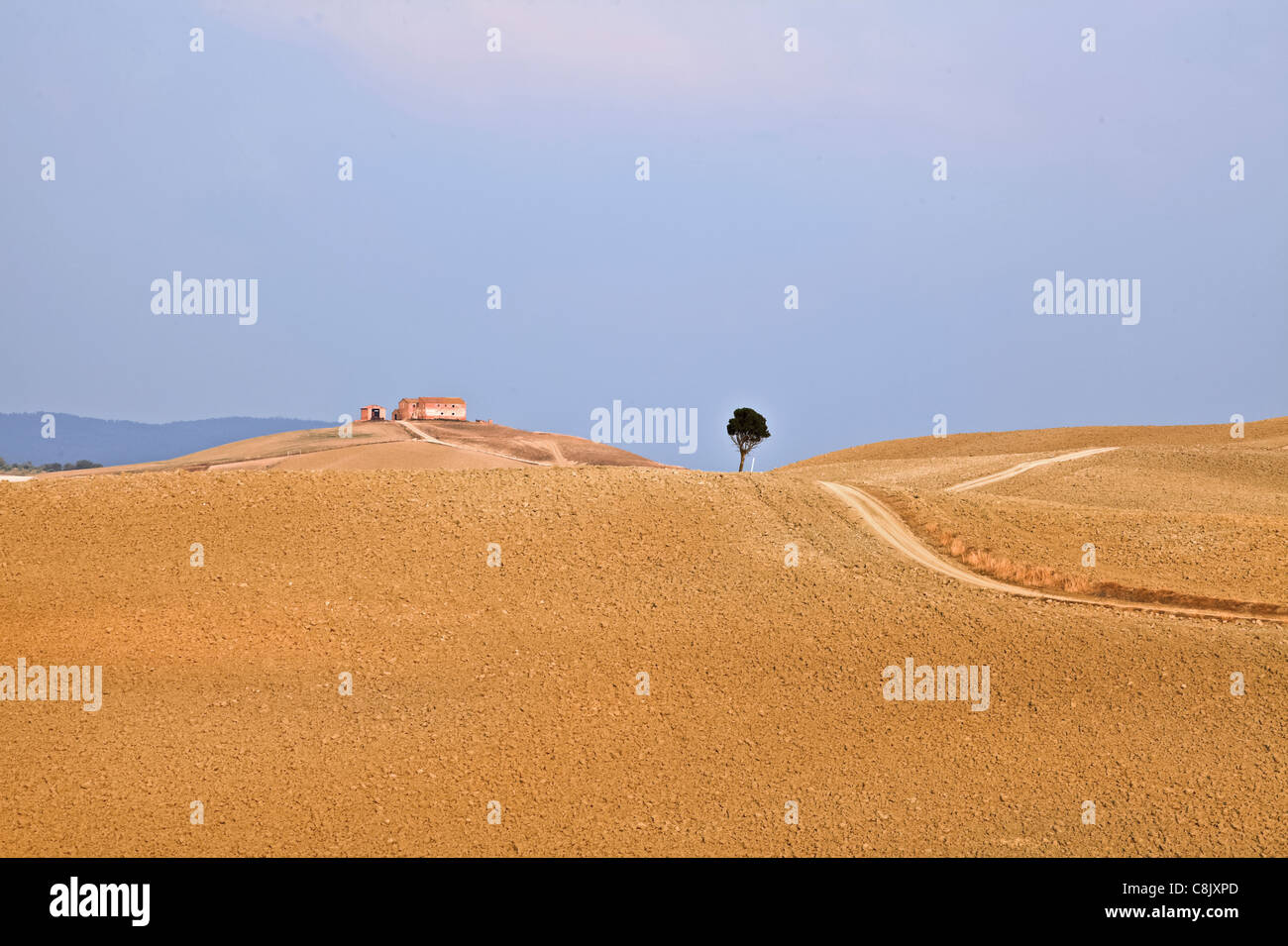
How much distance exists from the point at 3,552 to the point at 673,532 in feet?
63.5

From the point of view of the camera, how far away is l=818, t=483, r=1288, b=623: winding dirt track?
1014 inches

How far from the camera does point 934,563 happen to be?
29.4 metres

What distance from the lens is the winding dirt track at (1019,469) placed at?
169 feet

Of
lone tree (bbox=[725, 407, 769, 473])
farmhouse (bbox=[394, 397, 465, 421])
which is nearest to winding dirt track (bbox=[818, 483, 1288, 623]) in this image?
lone tree (bbox=[725, 407, 769, 473])

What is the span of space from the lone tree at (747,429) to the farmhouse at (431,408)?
87.7 feet

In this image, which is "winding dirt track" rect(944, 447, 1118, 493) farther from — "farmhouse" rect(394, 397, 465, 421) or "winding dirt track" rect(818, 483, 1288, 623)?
"farmhouse" rect(394, 397, 465, 421)

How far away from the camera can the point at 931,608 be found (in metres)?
24.9

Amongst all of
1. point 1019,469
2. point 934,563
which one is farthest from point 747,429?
point 934,563

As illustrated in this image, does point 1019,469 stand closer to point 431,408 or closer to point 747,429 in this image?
point 747,429

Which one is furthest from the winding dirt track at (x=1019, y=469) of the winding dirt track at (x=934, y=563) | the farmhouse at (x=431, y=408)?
the farmhouse at (x=431, y=408)

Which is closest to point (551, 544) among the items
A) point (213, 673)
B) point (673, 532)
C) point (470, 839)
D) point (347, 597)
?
point (673, 532)

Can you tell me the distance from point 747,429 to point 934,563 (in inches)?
1924

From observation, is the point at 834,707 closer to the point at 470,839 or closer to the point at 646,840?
the point at 646,840

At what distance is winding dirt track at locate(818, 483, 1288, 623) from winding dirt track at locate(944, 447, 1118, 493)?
17.3m
